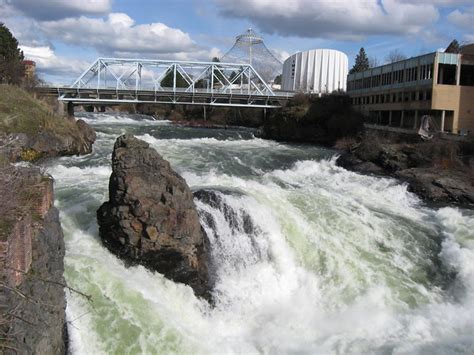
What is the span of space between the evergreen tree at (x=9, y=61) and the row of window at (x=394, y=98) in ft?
125

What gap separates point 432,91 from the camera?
40.9 meters

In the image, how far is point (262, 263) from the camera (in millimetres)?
15242

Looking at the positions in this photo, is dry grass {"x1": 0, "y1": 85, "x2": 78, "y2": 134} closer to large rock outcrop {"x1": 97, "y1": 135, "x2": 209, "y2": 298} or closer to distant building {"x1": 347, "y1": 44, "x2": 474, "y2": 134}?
large rock outcrop {"x1": 97, "y1": 135, "x2": 209, "y2": 298}

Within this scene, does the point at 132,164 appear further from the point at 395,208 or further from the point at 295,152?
the point at 295,152

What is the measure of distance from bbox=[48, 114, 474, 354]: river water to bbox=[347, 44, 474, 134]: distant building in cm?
2081

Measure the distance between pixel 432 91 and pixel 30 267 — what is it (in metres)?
38.8

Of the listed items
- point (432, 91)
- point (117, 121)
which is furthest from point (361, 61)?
point (432, 91)

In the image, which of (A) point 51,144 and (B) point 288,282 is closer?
(B) point 288,282

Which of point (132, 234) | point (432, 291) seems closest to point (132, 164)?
point (132, 234)

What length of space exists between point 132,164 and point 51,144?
18.6 meters

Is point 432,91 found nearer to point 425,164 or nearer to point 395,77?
point 395,77

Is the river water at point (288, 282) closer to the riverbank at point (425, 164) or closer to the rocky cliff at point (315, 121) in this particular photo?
the riverbank at point (425, 164)

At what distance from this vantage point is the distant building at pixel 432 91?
4038 cm

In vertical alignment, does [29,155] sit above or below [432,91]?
below
